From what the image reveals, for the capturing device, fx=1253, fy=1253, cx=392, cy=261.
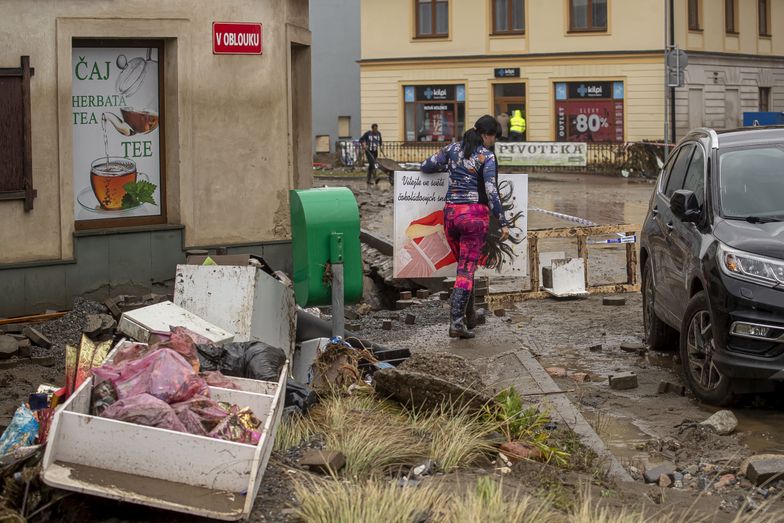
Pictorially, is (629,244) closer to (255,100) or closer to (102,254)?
(255,100)

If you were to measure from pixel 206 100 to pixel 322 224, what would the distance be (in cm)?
300

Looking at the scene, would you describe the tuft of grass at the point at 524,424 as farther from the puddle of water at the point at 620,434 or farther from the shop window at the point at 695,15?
the shop window at the point at 695,15

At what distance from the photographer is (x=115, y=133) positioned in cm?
1199

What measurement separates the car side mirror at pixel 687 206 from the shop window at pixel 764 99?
42345 millimetres

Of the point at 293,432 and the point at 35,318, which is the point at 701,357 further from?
the point at 35,318

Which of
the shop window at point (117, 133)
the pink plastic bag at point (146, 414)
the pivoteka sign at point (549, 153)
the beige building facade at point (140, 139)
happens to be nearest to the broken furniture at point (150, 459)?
the pink plastic bag at point (146, 414)

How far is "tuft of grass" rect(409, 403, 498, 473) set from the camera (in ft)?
21.7

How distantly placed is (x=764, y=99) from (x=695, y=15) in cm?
671

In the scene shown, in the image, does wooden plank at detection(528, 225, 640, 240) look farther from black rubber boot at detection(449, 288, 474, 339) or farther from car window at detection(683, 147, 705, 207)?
car window at detection(683, 147, 705, 207)

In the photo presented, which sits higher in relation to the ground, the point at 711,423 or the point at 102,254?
the point at 102,254

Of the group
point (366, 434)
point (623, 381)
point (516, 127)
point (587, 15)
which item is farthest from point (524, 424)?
point (587, 15)

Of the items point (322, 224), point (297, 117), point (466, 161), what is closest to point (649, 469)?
point (322, 224)

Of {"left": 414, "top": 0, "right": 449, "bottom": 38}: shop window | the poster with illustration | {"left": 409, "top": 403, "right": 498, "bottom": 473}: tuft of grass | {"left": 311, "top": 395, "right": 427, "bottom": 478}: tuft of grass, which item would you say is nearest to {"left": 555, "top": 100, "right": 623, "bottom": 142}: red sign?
{"left": 414, "top": 0, "right": 449, "bottom": 38}: shop window

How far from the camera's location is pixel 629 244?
44.6 feet
